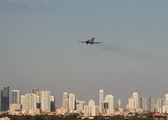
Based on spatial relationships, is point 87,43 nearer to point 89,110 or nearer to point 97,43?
point 97,43

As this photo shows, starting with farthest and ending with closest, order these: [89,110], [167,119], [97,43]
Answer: [89,110]
[167,119]
[97,43]

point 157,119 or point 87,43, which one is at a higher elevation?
point 87,43

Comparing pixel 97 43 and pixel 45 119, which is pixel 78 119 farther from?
pixel 97 43

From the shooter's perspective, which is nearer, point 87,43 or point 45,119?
point 87,43

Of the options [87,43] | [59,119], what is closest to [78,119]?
[59,119]

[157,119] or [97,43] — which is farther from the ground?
[97,43]

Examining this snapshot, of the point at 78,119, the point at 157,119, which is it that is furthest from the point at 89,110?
the point at 157,119

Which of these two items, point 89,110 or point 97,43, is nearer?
point 97,43

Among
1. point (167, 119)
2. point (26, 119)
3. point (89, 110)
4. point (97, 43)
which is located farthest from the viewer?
point (89, 110)

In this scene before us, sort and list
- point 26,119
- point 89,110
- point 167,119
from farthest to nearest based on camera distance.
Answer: point 89,110, point 26,119, point 167,119
